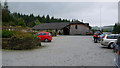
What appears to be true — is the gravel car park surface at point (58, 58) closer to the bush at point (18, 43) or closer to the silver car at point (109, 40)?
the bush at point (18, 43)

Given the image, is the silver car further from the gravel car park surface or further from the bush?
the bush

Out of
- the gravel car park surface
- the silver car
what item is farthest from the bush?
the silver car

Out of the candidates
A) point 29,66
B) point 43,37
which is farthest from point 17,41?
point 43,37

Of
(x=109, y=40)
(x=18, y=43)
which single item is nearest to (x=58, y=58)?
(x=18, y=43)

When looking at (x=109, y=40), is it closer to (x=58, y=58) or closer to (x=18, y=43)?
(x=58, y=58)

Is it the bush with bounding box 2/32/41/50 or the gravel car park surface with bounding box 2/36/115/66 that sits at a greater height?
the bush with bounding box 2/32/41/50

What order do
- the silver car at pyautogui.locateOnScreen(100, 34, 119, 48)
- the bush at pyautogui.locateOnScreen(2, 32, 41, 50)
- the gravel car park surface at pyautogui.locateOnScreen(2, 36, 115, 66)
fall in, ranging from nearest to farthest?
the gravel car park surface at pyautogui.locateOnScreen(2, 36, 115, 66) < the bush at pyautogui.locateOnScreen(2, 32, 41, 50) < the silver car at pyautogui.locateOnScreen(100, 34, 119, 48)

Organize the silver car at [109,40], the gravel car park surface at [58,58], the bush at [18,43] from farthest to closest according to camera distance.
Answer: the silver car at [109,40] → the bush at [18,43] → the gravel car park surface at [58,58]

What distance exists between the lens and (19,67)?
6570mm

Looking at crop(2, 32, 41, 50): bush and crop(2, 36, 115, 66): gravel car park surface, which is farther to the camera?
crop(2, 32, 41, 50): bush

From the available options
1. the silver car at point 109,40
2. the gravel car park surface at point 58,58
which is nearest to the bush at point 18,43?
the gravel car park surface at point 58,58

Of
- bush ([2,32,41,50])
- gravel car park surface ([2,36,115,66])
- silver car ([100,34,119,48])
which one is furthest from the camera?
silver car ([100,34,119,48])

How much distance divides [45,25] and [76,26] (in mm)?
15224

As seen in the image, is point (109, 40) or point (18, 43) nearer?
point (18, 43)
